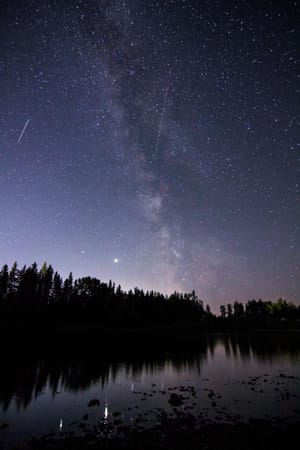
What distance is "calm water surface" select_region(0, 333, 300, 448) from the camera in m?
18.1

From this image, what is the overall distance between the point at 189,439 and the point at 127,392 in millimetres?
13544

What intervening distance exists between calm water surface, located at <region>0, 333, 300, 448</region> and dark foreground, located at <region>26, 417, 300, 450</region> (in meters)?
1.71

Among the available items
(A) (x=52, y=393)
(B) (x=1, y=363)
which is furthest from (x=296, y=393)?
(B) (x=1, y=363)

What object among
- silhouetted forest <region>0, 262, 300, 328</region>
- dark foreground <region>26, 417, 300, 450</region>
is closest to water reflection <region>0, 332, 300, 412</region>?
dark foreground <region>26, 417, 300, 450</region>

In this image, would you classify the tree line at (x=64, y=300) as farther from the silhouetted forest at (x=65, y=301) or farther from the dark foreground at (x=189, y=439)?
the dark foreground at (x=189, y=439)

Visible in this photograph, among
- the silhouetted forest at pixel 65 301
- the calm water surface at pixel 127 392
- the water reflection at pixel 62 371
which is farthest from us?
the silhouetted forest at pixel 65 301

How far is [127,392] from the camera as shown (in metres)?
26.1

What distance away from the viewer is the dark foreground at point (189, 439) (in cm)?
1346

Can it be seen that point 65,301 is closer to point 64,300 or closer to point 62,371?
point 64,300

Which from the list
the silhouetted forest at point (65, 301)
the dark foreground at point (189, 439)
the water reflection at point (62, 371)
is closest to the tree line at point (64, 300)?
the silhouetted forest at point (65, 301)

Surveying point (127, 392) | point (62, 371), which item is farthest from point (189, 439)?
point (62, 371)

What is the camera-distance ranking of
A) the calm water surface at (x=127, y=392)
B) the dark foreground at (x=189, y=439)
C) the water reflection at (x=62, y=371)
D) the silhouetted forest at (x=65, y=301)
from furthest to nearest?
1. the silhouetted forest at (x=65, y=301)
2. the water reflection at (x=62, y=371)
3. the calm water surface at (x=127, y=392)
4. the dark foreground at (x=189, y=439)

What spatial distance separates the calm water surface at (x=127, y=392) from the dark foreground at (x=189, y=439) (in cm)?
171

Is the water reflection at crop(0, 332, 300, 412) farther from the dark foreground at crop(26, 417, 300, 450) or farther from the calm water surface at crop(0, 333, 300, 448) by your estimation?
the dark foreground at crop(26, 417, 300, 450)
